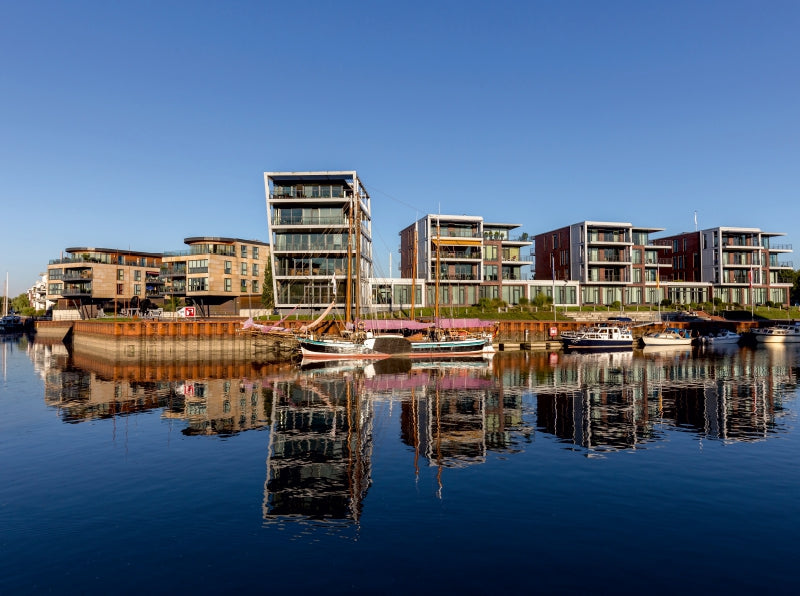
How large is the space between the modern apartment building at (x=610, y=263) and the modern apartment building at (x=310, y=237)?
4716cm

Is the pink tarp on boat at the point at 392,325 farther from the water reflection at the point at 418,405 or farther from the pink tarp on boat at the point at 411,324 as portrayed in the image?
the water reflection at the point at 418,405

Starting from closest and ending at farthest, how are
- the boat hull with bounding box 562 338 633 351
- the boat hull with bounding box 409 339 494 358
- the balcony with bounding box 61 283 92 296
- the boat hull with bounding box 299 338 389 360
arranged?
the boat hull with bounding box 299 338 389 360, the boat hull with bounding box 409 339 494 358, the boat hull with bounding box 562 338 633 351, the balcony with bounding box 61 283 92 296

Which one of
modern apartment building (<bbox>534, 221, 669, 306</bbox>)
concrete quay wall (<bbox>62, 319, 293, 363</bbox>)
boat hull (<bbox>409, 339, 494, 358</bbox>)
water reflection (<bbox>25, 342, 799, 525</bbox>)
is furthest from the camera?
modern apartment building (<bbox>534, 221, 669, 306</bbox>)

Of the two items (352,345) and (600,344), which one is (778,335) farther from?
(352,345)

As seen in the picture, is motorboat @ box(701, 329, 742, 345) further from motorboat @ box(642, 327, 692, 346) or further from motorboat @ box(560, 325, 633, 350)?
motorboat @ box(560, 325, 633, 350)

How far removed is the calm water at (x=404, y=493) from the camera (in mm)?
13523

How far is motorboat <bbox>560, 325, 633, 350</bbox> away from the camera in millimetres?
78312

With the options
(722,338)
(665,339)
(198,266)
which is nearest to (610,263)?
(722,338)

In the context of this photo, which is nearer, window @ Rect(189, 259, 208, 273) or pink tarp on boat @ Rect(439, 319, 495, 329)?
pink tarp on boat @ Rect(439, 319, 495, 329)

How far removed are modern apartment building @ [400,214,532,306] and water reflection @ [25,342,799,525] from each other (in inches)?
1507

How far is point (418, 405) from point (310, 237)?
51.3 m

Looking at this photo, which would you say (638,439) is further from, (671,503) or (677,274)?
(677,274)

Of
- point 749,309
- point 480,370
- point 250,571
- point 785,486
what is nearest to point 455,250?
point 480,370

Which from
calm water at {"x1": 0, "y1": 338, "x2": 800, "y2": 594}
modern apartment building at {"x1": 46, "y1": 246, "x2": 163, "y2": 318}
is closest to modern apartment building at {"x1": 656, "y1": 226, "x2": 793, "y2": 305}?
calm water at {"x1": 0, "y1": 338, "x2": 800, "y2": 594}
